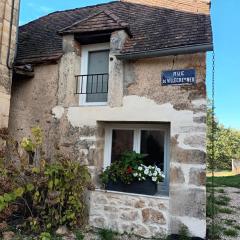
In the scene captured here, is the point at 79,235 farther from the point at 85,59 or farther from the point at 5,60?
the point at 5,60

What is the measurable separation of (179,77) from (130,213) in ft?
9.28

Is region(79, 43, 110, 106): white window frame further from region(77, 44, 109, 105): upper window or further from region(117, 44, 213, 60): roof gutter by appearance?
region(117, 44, 213, 60): roof gutter

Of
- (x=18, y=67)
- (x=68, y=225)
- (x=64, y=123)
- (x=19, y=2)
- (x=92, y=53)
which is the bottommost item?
(x=68, y=225)

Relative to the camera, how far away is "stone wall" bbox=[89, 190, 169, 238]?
5.34m

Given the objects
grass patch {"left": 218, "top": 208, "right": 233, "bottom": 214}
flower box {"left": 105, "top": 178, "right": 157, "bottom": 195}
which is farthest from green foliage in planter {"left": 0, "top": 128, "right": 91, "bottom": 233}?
grass patch {"left": 218, "top": 208, "right": 233, "bottom": 214}

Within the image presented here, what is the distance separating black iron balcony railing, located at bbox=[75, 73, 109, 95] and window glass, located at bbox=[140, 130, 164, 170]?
148 centimetres

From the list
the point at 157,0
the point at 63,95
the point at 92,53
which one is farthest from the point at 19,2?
the point at 157,0

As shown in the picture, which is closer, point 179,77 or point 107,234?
point 107,234

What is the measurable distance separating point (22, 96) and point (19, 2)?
228cm

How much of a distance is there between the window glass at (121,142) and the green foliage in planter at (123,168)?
0.34 m

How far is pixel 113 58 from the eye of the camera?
241 inches

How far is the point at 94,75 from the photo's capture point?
6645 millimetres

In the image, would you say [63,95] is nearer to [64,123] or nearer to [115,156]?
[64,123]

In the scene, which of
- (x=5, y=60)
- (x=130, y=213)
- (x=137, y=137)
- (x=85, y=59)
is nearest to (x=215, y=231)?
(x=130, y=213)
